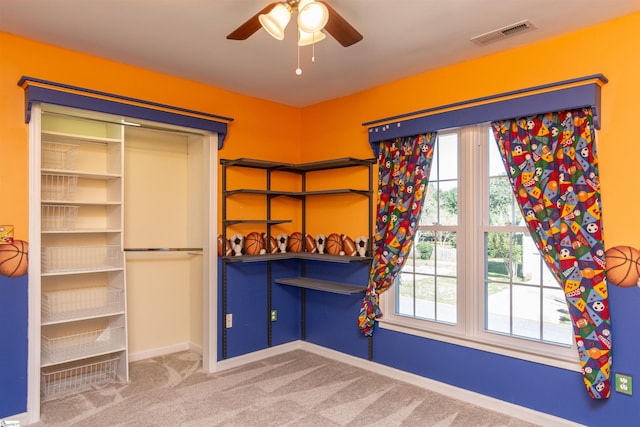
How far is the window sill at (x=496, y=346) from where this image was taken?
265 centimetres

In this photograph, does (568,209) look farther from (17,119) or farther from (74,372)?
(74,372)

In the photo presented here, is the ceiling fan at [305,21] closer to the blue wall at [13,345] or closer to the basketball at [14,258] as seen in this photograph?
the basketball at [14,258]

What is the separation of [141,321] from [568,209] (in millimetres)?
3788

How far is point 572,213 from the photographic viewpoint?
258cm

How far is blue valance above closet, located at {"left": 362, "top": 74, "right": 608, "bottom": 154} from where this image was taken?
2523 mm

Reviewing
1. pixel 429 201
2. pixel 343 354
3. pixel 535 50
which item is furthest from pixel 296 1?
pixel 343 354

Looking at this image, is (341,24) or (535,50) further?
(535,50)

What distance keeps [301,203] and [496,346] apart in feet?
7.65

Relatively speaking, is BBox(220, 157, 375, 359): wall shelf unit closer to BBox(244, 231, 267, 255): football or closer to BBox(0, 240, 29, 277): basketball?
BBox(244, 231, 267, 255): football

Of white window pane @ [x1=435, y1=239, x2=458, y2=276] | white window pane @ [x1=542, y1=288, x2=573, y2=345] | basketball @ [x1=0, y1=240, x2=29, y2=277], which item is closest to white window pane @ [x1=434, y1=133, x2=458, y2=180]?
white window pane @ [x1=435, y1=239, x2=458, y2=276]

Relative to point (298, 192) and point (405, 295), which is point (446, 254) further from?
point (298, 192)

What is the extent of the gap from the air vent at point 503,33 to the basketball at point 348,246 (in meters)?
1.95

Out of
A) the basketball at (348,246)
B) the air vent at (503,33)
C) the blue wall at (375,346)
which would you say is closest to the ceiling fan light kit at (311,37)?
the air vent at (503,33)

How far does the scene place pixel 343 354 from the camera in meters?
3.94
